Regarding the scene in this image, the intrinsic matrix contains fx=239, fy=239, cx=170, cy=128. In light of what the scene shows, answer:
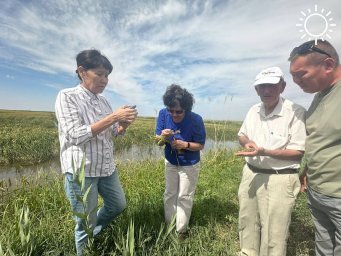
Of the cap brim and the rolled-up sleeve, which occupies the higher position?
the cap brim

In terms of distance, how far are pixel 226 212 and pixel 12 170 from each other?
10.1 meters

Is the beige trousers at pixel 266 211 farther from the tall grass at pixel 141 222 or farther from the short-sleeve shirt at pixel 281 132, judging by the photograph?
the tall grass at pixel 141 222

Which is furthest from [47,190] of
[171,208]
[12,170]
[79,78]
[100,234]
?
[12,170]

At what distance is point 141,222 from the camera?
3.30 meters

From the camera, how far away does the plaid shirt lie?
7.20 feet

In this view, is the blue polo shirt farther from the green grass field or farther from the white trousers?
the green grass field

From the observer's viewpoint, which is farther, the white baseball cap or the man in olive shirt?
the white baseball cap

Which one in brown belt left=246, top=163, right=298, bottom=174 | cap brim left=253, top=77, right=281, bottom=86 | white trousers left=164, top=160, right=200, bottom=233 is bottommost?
white trousers left=164, top=160, right=200, bottom=233

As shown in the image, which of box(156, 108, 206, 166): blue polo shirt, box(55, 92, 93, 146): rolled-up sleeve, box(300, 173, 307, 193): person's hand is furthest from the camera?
box(156, 108, 206, 166): blue polo shirt

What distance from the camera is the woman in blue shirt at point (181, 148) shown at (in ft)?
9.62

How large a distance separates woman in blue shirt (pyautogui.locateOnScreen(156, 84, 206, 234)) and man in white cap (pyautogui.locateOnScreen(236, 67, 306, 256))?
74 cm

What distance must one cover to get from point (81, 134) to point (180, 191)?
5.04 feet

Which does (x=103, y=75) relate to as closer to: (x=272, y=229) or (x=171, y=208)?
(x=171, y=208)

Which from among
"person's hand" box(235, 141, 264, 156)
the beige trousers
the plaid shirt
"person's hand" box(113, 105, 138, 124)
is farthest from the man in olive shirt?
the plaid shirt
